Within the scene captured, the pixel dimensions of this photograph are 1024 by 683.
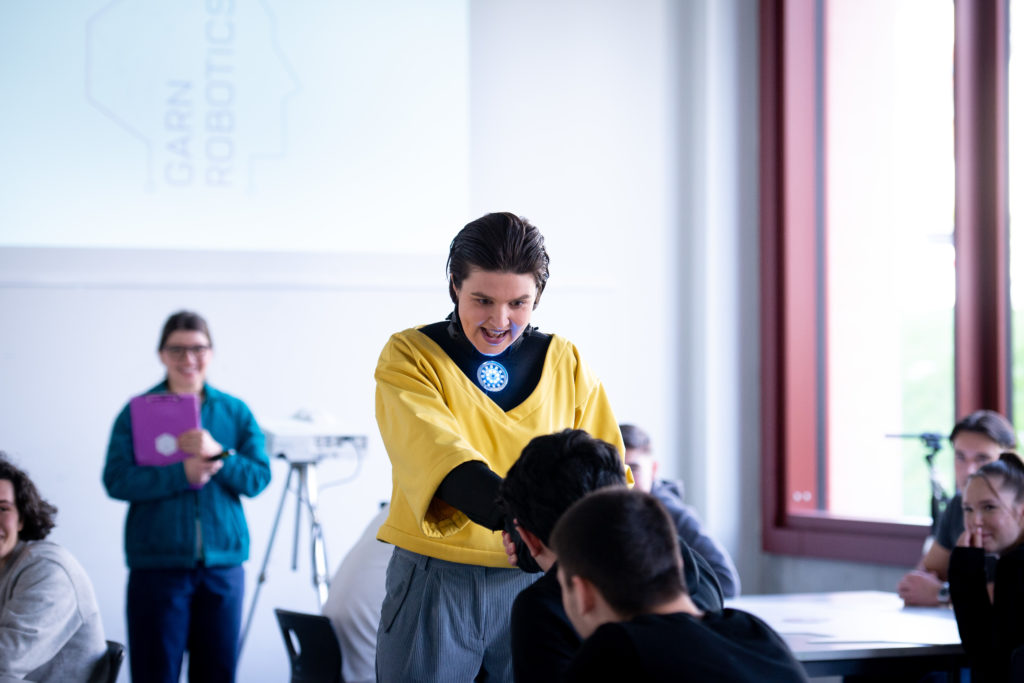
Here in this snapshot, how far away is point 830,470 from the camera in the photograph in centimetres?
450

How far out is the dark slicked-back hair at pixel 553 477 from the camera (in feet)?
4.42

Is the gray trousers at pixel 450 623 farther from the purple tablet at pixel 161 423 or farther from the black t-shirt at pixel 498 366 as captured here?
the purple tablet at pixel 161 423

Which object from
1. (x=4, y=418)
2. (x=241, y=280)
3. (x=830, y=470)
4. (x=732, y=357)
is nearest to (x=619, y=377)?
(x=732, y=357)

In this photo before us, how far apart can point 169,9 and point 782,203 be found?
2.59 meters

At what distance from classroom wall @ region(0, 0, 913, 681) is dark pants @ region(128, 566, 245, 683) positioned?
0.80 metres

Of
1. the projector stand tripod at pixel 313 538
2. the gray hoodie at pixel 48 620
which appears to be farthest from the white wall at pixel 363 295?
the gray hoodie at pixel 48 620

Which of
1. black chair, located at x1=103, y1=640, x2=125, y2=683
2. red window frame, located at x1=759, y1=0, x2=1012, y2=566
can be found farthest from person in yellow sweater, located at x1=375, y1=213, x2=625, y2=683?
red window frame, located at x1=759, y1=0, x2=1012, y2=566

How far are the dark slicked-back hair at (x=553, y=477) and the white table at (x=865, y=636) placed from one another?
0.98 meters

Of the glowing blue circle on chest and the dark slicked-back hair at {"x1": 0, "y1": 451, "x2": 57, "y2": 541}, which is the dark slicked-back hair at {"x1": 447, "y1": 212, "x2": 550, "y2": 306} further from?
the dark slicked-back hair at {"x1": 0, "y1": 451, "x2": 57, "y2": 541}

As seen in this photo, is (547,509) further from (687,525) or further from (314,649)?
(687,525)

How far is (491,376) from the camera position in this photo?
1.60m

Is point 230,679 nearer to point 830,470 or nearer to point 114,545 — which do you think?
point 114,545

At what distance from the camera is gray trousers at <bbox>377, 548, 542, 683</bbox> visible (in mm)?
1501

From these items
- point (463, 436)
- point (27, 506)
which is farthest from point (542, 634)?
point (27, 506)
